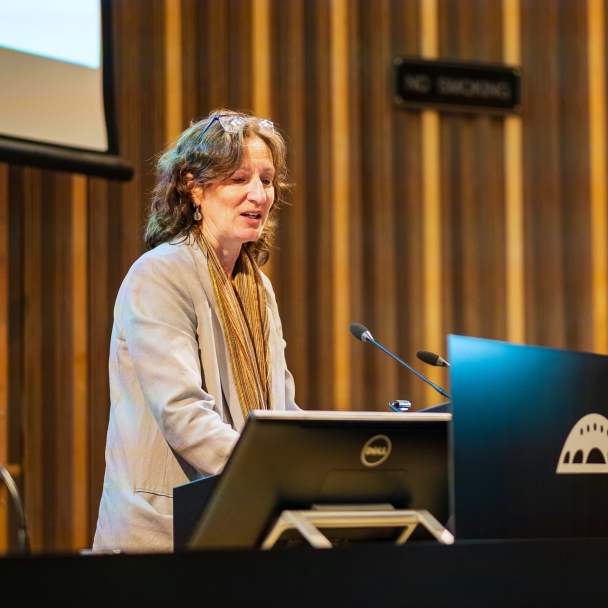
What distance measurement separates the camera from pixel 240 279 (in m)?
2.27

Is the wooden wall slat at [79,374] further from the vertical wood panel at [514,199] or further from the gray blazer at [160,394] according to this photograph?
the vertical wood panel at [514,199]

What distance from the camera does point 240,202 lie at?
86.8 inches

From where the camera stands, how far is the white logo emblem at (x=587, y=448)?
117 cm

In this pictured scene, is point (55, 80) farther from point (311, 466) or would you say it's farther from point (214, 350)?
point (311, 466)

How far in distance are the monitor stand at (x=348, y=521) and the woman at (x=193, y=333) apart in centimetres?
44

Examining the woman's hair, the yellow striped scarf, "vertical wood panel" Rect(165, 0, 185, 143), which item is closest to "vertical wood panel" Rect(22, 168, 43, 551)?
"vertical wood panel" Rect(165, 0, 185, 143)

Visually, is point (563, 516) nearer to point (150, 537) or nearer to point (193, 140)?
point (150, 537)

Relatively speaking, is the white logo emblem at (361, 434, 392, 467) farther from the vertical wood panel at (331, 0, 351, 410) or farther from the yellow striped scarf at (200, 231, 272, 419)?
the vertical wood panel at (331, 0, 351, 410)

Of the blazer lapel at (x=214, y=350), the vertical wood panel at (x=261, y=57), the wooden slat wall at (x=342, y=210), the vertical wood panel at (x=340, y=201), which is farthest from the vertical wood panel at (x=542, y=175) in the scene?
the blazer lapel at (x=214, y=350)

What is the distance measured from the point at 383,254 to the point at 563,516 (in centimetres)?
305

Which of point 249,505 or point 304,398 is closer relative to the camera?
point 249,505

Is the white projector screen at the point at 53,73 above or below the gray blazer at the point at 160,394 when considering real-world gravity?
above

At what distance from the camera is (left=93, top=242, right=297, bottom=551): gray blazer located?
69.0 inches

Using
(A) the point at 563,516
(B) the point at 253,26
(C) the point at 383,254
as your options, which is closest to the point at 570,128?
(C) the point at 383,254
